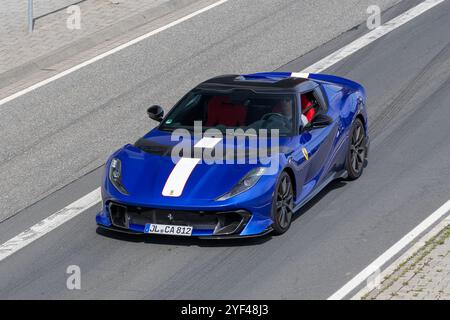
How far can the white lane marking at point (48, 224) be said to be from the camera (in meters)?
12.3

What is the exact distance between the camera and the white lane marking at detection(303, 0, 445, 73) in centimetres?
1858

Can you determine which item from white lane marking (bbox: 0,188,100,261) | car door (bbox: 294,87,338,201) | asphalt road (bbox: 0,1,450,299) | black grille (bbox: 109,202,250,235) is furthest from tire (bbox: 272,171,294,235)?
white lane marking (bbox: 0,188,100,261)

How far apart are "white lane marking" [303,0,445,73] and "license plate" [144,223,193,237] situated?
7.18 meters

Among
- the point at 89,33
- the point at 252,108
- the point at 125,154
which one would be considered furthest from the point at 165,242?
the point at 89,33

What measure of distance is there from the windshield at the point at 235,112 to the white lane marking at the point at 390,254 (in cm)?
179

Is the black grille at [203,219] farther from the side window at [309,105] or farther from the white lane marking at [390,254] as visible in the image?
the side window at [309,105]

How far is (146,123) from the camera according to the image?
54.4 ft

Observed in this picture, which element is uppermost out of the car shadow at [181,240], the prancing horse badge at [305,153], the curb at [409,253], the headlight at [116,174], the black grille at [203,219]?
the prancing horse badge at [305,153]

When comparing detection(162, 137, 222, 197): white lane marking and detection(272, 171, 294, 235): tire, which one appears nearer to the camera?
detection(162, 137, 222, 197): white lane marking

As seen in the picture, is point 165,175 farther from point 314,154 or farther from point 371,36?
point 371,36

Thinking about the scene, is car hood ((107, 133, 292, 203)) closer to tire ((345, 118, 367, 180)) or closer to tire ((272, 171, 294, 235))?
tire ((272, 171, 294, 235))

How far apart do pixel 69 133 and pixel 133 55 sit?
3654 mm

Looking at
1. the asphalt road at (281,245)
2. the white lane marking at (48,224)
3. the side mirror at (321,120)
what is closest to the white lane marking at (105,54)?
the asphalt road at (281,245)
